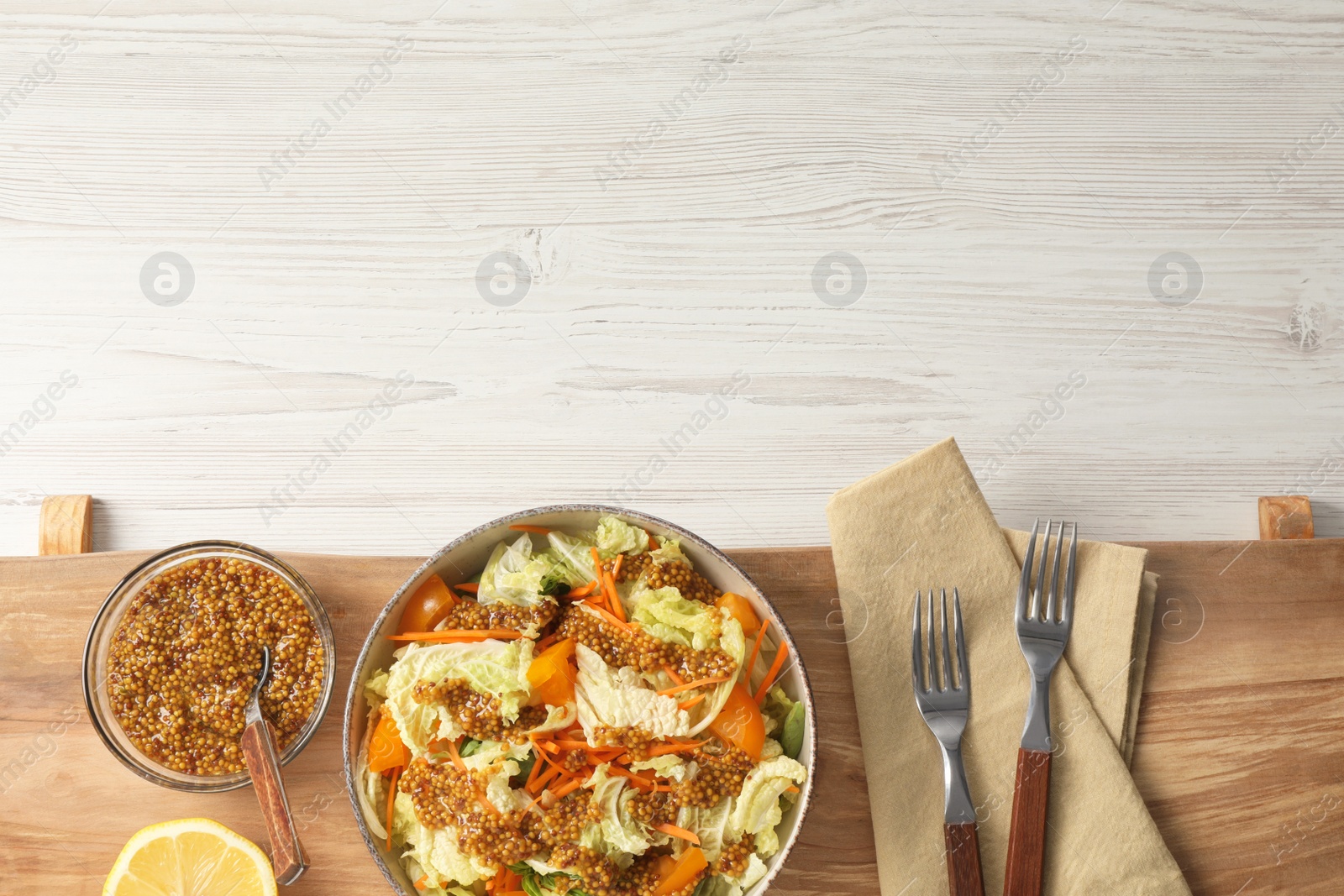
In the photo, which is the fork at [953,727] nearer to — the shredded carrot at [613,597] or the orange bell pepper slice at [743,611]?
the orange bell pepper slice at [743,611]

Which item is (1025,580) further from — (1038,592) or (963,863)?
(963,863)

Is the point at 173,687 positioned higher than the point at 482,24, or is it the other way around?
the point at 482,24

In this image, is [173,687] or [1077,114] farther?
[1077,114]

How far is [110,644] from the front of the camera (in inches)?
86.8

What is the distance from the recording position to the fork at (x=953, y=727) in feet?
6.90

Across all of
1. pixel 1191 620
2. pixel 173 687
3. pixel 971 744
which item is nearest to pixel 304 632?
pixel 173 687

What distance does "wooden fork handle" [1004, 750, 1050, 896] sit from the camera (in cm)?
210

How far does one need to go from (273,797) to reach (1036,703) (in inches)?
72.1

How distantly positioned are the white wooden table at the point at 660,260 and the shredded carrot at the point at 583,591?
468 mm

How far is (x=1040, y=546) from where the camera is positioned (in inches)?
88.9

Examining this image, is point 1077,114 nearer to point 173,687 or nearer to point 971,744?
point 971,744

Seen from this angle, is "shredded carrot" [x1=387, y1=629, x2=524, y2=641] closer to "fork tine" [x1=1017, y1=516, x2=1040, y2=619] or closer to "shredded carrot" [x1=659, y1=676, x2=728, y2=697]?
"shredded carrot" [x1=659, y1=676, x2=728, y2=697]

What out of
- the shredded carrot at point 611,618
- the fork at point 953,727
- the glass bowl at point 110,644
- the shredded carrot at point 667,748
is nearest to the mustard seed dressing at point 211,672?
the glass bowl at point 110,644

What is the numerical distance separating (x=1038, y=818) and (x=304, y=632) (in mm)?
1818
